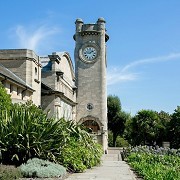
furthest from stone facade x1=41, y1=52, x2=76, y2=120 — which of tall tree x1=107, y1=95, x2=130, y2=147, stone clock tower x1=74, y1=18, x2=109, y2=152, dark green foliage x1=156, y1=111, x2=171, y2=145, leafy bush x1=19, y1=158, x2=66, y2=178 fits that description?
tall tree x1=107, y1=95, x2=130, y2=147

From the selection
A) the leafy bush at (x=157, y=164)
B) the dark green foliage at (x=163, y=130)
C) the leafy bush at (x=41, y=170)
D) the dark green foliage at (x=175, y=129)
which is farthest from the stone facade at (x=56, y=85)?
the dark green foliage at (x=163, y=130)

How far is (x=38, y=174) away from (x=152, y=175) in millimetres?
4192

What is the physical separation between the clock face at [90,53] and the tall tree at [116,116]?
62.0 ft

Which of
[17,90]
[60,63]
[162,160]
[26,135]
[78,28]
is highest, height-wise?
[78,28]

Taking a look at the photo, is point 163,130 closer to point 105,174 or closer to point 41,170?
point 105,174

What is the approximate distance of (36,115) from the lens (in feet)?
59.5

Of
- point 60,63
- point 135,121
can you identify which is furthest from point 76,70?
point 135,121

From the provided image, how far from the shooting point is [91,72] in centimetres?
5672

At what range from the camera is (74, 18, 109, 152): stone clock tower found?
181 feet

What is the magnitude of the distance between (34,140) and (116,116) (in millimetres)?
56956

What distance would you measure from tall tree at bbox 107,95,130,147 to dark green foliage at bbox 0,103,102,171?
55085mm

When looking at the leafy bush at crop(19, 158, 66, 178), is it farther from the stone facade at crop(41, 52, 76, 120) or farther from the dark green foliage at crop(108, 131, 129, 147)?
the dark green foliage at crop(108, 131, 129, 147)

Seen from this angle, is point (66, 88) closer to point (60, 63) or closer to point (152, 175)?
point (60, 63)

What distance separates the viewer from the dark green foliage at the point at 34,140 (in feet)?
54.4
